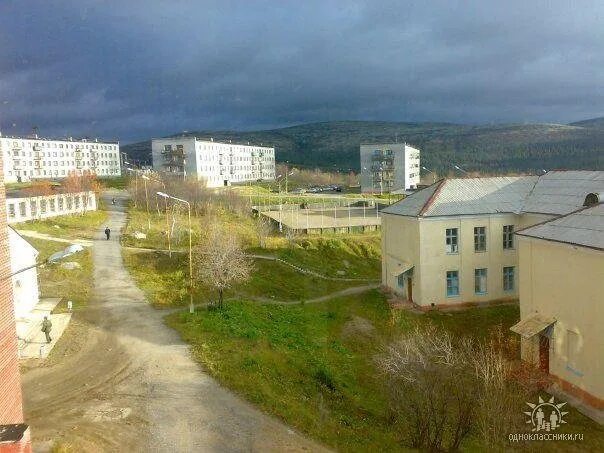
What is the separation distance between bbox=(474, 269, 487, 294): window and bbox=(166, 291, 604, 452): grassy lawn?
3.93 ft

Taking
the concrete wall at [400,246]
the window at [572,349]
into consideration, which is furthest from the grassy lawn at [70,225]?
the window at [572,349]

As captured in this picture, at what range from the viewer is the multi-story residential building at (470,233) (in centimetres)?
2722

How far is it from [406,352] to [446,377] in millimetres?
1286

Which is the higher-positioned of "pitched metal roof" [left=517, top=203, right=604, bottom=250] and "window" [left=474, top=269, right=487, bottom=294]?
"pitched metal roof" [left=517, top=203, right=604, bottom=250]

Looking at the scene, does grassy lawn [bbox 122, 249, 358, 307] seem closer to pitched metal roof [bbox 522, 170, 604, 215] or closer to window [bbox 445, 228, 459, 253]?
window [bbox 445, 228, 459, 253]

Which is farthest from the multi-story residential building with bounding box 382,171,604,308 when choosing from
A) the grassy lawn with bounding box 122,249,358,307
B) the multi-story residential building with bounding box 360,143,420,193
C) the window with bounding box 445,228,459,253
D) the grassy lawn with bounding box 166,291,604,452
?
the multi-story residential building with bounding box 360,143,420,193

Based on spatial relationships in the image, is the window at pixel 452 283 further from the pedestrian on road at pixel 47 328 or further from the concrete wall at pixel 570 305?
the pedestrian on road at pixel 47 328

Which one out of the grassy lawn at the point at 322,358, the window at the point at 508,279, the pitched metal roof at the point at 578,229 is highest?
the pitched metal roof at the point at 578,229

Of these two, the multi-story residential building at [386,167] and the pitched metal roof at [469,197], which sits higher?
the multi-story residential building at [386,167]

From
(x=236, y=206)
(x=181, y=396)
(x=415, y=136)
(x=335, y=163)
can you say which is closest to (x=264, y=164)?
(x=335, y=163)

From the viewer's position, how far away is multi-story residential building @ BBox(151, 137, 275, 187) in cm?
8694

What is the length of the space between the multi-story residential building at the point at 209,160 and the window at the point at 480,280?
51.0 metres

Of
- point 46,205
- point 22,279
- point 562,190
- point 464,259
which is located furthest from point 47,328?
point 46,205

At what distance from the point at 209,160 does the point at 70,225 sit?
48.2 meters
